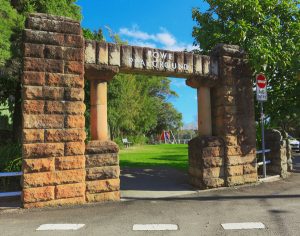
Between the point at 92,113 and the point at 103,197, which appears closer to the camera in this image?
the point at 103,197

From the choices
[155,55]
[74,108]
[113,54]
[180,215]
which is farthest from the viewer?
[155,55]

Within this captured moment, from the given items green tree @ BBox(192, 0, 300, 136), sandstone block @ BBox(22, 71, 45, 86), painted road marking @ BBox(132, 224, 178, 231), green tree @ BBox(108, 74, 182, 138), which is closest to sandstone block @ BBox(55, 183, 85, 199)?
painted road marking @ BBox(132, 224, 178, 231)

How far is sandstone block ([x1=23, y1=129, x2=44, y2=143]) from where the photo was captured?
6.43 metres

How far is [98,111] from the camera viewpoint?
24.8 feet

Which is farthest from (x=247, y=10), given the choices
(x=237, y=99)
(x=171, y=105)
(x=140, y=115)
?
(x=171, y=105)

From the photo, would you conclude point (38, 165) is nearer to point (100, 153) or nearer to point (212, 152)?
point (100, 153)

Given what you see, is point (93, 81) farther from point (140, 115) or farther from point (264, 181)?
point (140, 115)

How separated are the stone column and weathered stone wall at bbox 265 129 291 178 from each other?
222 inches

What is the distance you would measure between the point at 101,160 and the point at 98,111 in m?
1.14

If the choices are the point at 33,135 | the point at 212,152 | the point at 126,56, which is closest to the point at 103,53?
the point at 126,56

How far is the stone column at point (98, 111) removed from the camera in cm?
754

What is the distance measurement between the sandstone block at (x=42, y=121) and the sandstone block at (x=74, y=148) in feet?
1.37

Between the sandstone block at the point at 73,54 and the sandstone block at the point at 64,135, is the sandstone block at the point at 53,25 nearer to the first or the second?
the sandstone block at the point at 73,54

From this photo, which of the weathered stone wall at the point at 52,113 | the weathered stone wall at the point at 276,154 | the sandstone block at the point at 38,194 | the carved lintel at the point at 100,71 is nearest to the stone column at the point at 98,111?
the carved lintel at the point at 100,71
